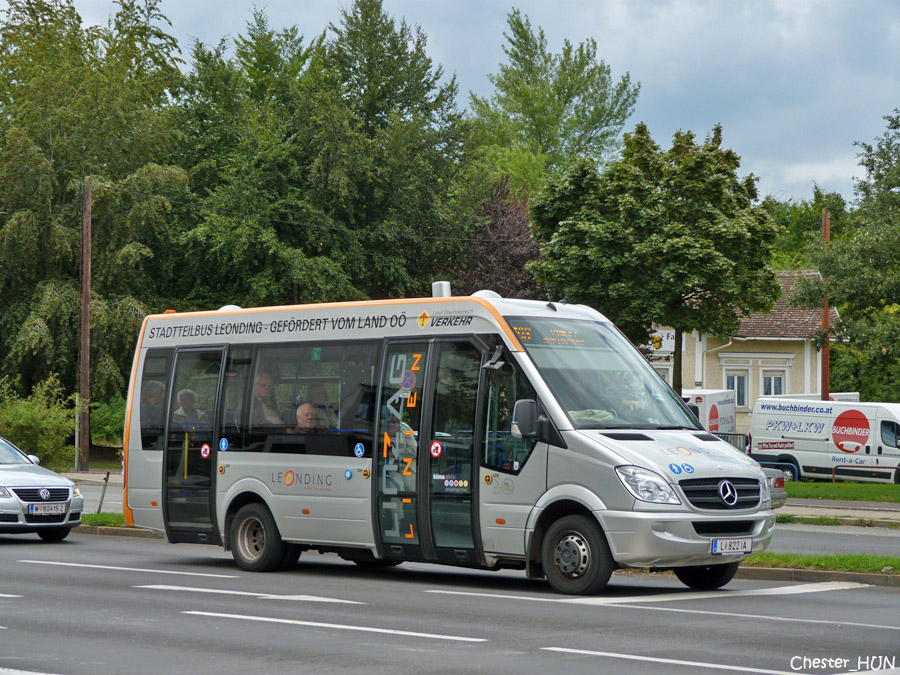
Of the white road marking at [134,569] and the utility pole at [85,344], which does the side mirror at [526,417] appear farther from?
the utility pole at [85,344]

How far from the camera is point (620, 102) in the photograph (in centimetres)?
7394

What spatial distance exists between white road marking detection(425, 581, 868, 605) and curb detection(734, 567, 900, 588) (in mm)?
116

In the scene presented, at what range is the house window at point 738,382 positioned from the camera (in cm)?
5412

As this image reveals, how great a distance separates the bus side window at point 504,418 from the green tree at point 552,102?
59.8 m

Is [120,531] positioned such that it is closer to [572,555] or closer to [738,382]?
[572,555]

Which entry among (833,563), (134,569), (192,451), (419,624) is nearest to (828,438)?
(833,563)

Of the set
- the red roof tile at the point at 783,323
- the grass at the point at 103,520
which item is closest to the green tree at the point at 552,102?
the red roof tile at the point at 783,323

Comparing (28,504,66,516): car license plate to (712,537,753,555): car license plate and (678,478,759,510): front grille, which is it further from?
(712,537,753,555): car license plate

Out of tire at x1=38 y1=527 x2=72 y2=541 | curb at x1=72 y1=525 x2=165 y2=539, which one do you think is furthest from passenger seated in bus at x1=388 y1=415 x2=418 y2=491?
curb at x1=72 y1=525 x2=165 y2=539

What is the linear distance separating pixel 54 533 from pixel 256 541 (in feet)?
19.3

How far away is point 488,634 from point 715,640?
1.56m

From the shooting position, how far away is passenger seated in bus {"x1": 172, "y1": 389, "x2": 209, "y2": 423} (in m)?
15.4

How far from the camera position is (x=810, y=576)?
45.1ft

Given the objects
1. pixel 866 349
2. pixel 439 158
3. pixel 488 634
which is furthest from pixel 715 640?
pixel 439 158
